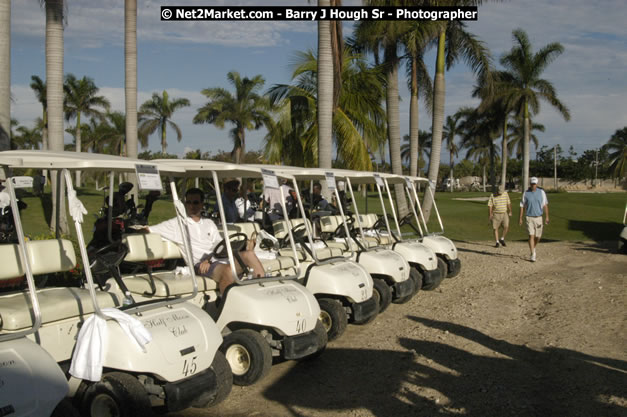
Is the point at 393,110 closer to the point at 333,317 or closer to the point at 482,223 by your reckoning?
the point at 482,223

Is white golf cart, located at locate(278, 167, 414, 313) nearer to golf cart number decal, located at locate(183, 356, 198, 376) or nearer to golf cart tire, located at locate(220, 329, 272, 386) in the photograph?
golf cart tire, located at locate(220, 329, 272, 386)

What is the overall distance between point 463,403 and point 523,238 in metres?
15.7

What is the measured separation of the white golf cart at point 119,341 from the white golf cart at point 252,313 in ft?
1.70

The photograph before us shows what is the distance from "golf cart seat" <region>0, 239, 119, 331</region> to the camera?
13.9 ft

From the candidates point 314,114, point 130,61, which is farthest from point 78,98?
point 130,61

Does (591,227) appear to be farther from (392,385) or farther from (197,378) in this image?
(197,378)

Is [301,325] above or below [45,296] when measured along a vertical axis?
below

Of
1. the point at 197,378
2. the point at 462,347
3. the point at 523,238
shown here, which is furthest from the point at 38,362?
the point at 523,238

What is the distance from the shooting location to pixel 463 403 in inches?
191

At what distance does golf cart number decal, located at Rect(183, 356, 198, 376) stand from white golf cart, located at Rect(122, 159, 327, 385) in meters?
0.84

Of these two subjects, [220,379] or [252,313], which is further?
[252,313]

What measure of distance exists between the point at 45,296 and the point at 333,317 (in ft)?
10.1

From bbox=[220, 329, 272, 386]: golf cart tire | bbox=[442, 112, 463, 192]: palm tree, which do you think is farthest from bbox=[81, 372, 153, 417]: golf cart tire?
bbox=[442, 112, 463, 192]: palm tree

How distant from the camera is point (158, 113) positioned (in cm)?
4869
